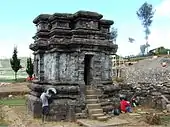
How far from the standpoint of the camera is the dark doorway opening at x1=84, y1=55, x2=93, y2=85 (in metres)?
14.7

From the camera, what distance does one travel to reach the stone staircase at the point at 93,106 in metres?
13.5

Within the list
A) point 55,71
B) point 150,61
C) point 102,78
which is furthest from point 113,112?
point 150,61

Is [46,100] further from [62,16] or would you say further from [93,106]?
[62,16]

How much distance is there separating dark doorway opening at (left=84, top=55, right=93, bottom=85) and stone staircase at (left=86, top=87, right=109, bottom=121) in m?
0.51

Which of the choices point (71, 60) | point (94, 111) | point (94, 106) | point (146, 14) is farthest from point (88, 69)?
point (146, 14)

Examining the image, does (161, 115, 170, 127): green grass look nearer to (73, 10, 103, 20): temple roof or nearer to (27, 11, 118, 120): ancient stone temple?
(27, 11, 118, 120): ancient stone temple

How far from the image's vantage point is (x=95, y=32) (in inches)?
569

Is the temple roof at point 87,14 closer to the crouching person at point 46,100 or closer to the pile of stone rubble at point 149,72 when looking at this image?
the crouching person at point 46,100

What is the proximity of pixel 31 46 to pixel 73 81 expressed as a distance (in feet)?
10.9

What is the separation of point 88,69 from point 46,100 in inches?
104

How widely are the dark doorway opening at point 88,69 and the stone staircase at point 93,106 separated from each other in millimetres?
510

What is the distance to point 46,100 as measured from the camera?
44.0 ft

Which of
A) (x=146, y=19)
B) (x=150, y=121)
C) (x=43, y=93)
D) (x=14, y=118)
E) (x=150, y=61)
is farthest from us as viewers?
(x=146, y=19)

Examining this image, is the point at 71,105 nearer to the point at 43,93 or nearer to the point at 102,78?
the point at 43,93
